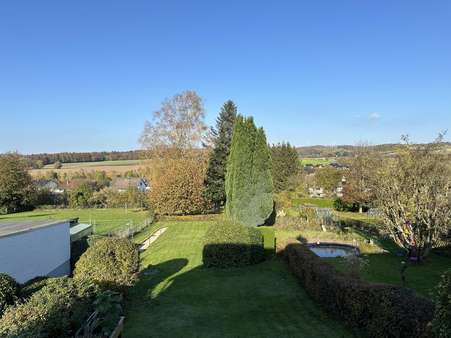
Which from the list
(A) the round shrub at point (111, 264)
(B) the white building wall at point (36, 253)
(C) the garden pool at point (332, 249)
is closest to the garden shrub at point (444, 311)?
(A) the round shrub at point (111, 264)

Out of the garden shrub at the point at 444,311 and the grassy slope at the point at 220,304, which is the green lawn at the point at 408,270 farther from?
the garden shrub at the point at 444,311

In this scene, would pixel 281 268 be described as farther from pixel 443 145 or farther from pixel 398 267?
pixel 443 145

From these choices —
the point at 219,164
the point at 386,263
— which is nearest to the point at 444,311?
the point at 386,263

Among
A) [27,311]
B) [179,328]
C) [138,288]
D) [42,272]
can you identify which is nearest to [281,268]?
[138,288]

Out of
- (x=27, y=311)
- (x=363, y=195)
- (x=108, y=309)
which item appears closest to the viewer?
(x=27, y=311)

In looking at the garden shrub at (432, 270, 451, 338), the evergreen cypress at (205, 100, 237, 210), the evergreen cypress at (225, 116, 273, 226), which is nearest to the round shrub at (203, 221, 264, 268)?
the evergreen cypress at (225, 116, 273, 226)

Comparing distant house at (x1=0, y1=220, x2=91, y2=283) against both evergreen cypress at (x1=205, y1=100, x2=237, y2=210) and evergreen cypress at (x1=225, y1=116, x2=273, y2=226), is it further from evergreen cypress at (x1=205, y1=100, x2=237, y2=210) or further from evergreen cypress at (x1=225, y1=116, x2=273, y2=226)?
evergreen cypress at (x1=205, y1=100, x2=237, y2=210)
